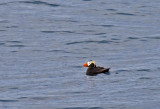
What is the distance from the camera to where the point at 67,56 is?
2302cm

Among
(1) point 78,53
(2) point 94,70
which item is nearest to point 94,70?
(2) point 94,70

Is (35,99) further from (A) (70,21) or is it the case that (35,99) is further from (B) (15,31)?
(A) (70,21)

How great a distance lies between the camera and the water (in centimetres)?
1686

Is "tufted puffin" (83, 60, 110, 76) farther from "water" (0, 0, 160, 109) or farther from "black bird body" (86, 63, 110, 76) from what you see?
"water" (0, 0, 160, 109)

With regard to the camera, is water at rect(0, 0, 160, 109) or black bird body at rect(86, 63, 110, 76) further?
black bird body at rect(86, 63, 110, 76)

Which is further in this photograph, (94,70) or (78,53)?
(78,53)

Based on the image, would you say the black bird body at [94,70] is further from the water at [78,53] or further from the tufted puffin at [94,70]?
the water at [78,53]

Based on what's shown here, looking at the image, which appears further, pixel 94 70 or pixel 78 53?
pixel 78 53

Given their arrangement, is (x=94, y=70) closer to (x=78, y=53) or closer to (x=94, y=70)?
(x=94, y=70)

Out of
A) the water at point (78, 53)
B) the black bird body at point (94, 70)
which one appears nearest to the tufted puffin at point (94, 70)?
the black bird body at point (94, 70)

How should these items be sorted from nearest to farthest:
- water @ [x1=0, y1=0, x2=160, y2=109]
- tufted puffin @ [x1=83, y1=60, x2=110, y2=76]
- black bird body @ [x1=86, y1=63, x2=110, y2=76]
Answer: water @ [x1=0, y1=0, x2=160, y2=109], tufted puffin @ [x1=83, y1=60, x2=110, y2=76], black bird body @ [x1=86, y1=63, x2=110, y2=76]

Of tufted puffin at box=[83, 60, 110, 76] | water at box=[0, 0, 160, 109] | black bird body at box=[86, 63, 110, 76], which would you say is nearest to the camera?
water at box=[0, 0, 160, 109]

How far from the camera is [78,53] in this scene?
934 inches

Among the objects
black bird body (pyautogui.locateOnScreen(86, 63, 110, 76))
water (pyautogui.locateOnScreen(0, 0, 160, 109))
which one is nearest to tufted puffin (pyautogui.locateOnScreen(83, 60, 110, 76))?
black bird body (pyautogui.locateOnScreen(86, 63, 110, 76))
